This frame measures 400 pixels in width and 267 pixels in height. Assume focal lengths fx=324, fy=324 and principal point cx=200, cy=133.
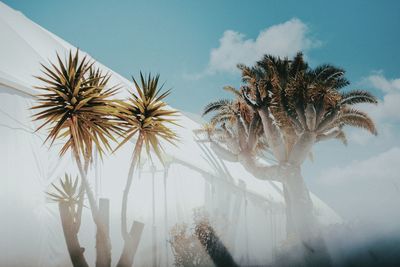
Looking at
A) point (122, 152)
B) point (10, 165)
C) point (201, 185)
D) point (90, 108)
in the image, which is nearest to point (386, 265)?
point (201, 185)

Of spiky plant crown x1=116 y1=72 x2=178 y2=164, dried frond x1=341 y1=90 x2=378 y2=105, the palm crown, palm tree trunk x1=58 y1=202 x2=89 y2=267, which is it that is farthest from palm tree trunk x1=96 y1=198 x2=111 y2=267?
dried frond x1=341 y1=90 x2=378 y2=105

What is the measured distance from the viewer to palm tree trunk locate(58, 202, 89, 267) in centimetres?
536

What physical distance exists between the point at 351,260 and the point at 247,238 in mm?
8866

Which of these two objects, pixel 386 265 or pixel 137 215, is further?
pixel 137 215

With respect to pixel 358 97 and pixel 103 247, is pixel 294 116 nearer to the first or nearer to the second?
pixel 358 97

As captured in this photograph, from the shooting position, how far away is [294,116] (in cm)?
1396

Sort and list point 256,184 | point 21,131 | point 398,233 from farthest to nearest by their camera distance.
Answer: point 256,184 < point 398,233 < point 21,131

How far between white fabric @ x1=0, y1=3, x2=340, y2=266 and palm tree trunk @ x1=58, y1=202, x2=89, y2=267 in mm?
1770

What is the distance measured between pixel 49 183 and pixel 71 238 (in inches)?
105

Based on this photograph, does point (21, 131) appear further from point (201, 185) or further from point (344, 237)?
point (344, 237)

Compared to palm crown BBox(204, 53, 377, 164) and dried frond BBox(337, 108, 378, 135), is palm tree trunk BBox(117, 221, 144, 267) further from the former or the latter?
dried frond BBox(337, 108, 378, 135)

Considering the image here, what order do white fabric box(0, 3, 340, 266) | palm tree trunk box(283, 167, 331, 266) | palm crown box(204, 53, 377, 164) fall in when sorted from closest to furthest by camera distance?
white fabric box(0, 3, 340, 266)
palm tree trunk box(283, 167, 331, 266)
palm crown box(204, 53, 377, 164)

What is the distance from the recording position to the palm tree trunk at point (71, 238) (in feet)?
17.6

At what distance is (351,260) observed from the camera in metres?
11.5
